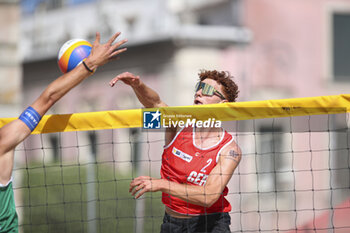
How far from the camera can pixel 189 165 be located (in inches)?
171

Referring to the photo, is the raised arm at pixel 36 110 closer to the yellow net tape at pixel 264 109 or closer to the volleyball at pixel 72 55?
the volleyball at pixel 72 55

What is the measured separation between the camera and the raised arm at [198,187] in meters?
3.98

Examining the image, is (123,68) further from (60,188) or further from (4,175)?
(4,175)

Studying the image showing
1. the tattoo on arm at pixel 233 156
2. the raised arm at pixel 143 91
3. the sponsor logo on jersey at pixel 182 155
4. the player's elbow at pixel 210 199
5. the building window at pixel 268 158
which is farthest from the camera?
the building window at pixel 268 158

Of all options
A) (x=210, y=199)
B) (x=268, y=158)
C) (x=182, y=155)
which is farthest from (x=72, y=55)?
(x=268, y=158)

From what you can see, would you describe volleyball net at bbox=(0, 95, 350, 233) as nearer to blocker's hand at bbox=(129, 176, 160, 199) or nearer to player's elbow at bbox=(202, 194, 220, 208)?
player's elbow at bbox=(202, 194, 220, 208)

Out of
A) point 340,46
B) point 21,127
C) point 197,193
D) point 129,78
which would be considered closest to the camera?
point 21,127

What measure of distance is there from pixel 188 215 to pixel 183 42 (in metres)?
11.5

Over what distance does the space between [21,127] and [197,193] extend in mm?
1235

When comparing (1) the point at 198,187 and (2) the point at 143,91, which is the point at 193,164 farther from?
(2) the point at 143,91

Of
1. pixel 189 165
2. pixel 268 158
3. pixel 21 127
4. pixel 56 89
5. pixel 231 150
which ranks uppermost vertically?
pixel 56 89

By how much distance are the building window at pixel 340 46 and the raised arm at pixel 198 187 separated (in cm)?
1391

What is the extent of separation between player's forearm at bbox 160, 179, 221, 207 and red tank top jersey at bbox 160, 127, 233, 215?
213mm

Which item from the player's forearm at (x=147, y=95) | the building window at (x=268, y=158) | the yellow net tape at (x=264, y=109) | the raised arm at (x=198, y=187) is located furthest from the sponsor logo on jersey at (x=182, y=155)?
the building window at (x=268, y=158)
